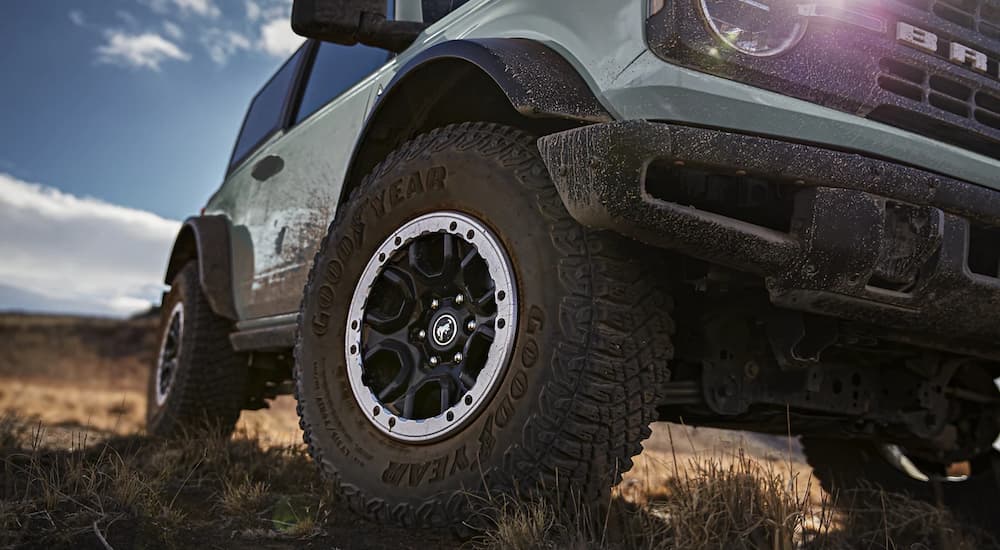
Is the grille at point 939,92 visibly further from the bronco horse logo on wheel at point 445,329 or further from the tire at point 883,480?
the tire at point 883,480

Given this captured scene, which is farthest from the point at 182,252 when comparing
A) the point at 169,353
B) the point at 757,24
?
the point at 757,24

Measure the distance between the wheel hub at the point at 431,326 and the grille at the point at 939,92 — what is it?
102cm

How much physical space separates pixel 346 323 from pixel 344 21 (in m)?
0.93

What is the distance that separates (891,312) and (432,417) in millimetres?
1123

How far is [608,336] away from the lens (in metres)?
1.77

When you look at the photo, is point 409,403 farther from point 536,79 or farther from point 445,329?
point 536,79

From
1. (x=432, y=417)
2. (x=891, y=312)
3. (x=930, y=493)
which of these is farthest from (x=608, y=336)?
(x=930, y=493)

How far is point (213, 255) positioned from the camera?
4.14 m

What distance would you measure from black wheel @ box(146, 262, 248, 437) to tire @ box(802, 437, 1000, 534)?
2883mm

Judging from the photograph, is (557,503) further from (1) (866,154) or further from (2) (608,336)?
(1) (866,154)

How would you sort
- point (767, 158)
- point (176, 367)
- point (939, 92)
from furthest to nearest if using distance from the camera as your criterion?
point (176, 367), point (939, 92), point (767, 158)

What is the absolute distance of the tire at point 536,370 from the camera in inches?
69.3

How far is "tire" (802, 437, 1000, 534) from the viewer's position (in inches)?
123

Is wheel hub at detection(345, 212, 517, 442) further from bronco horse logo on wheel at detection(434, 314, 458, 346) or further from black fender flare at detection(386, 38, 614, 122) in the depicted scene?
black fender flare at detection(386, 38, 614, 122)
